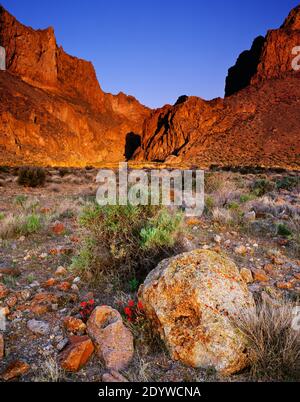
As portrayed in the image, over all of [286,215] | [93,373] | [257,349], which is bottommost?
[93,373]

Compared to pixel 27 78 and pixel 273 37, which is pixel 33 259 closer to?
pixel 27 78

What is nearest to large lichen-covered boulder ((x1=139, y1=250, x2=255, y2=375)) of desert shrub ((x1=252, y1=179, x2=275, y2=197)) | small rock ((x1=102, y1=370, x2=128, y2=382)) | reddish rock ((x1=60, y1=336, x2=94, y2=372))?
small rock ((x1=102, y1=370, x2=128, y2=382))

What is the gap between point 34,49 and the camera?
241 feet

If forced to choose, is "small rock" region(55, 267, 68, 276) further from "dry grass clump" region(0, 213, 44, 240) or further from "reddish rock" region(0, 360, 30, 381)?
"dry grass clump" region(0, 213, 44, 240)

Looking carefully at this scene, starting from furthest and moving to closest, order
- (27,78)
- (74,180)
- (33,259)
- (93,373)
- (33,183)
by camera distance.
Result: (27,78), (74,180), (33,183), (33,259), (93,373)

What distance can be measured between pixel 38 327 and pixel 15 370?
1.46 feet

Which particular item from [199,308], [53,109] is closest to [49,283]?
[199,308]

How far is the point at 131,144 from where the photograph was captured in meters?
88.3

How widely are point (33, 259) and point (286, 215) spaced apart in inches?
173

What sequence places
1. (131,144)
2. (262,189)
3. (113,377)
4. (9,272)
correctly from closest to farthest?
1. (113,377)
2. (9,272)
3. (262,189)
4. (131,144)

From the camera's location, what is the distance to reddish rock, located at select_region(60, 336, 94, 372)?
187cm

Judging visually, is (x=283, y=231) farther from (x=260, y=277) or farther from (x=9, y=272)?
(x=9, y=272)

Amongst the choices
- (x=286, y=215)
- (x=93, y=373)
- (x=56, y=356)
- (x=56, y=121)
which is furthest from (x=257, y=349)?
(x=56, y=121)

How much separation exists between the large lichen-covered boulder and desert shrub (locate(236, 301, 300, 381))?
0.06 metres
